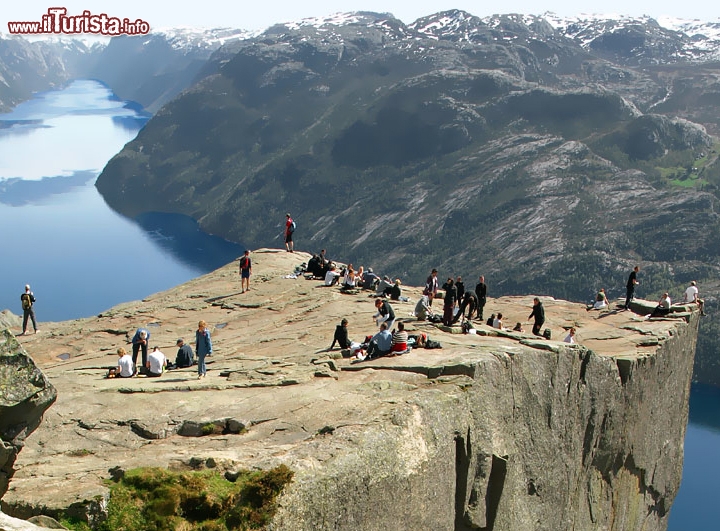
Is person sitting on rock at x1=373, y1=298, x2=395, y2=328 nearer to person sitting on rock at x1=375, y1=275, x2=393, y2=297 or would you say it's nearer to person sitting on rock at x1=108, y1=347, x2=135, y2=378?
person sitting on rock at x1=375, y1=275, x2=393, y2=297

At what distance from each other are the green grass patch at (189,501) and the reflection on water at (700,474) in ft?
343

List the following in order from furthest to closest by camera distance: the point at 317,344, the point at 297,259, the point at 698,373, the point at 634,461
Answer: the point at 698,373 < the point at 297,259 < the point at 634,461 < the point at 317,344

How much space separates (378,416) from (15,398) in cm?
1117

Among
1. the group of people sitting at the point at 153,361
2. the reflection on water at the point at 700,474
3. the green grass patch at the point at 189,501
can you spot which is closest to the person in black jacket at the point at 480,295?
the group of people sitting at the point at 153,361

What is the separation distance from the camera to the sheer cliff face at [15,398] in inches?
687

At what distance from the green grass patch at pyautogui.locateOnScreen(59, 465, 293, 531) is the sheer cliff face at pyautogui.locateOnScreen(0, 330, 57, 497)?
2.18m

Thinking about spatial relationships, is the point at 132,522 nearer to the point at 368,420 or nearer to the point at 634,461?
the point at 368,420

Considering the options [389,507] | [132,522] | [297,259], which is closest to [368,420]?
[389,507]

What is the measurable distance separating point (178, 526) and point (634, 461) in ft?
112

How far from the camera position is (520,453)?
30.9 metres

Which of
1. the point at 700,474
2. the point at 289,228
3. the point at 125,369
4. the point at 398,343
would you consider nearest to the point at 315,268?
the point at 289,228

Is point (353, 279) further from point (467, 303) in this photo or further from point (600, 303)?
point (600, 303)

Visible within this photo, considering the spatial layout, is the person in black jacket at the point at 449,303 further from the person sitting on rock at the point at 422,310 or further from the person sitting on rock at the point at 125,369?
the person sitting on rock at the point at 125,369

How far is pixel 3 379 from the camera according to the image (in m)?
17.4
